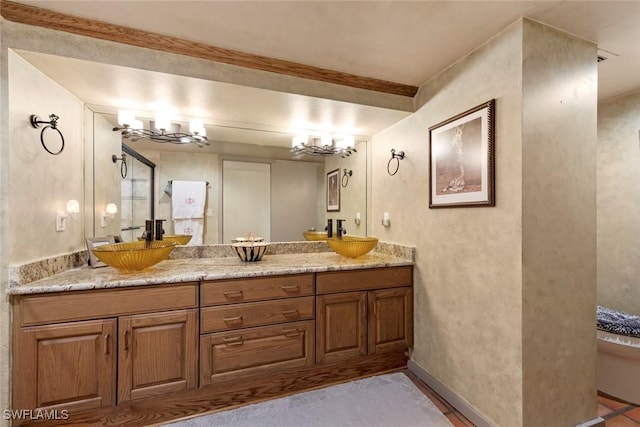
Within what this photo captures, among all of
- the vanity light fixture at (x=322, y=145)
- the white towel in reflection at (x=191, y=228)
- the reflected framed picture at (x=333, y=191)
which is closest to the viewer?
the white towel in reflection at (x=191, y=228)

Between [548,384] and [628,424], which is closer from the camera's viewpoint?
[548,384]

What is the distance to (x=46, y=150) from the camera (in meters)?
1.50

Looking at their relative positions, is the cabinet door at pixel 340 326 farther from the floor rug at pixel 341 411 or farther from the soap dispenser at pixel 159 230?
the soap dispenser at pixel 159 230

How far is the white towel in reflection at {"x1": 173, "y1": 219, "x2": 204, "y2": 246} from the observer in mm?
2199

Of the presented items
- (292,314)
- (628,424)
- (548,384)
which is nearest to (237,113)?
(292,314)

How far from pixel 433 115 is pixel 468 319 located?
55.5 inches

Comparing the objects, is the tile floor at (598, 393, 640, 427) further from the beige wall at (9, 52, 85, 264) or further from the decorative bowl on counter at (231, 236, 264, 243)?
the beige wall at (9, 52, 85, 264)

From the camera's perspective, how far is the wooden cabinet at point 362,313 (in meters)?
1.89

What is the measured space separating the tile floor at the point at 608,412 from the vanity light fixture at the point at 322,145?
7.04ft

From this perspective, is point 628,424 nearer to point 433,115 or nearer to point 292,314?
point 292,314

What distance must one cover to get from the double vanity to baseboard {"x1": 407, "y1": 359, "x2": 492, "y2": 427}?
0.50ft

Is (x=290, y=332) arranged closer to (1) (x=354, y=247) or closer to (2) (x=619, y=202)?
(1) (x=354, y=247)

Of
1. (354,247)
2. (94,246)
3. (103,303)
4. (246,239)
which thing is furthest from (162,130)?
(354,247)

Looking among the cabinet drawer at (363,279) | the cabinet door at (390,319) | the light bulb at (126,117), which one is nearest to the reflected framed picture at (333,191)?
the cabinet drawer at (363,279)
